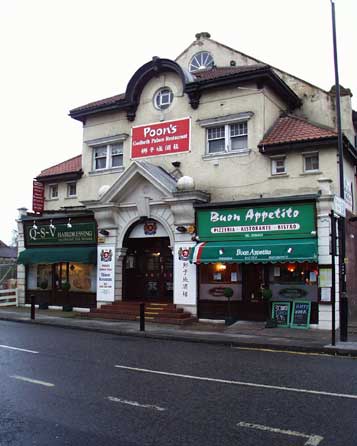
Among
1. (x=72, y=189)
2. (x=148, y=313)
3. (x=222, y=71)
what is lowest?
(x=148, y=313)

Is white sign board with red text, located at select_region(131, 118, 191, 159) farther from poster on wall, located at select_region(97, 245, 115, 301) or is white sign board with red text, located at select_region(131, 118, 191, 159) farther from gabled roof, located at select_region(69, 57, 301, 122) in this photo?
poster on wall, located at select_region(97, 245, 115, 301)

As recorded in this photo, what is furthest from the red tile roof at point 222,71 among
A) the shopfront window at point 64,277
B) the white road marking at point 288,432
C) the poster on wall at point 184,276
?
the white road marking at point 288,432


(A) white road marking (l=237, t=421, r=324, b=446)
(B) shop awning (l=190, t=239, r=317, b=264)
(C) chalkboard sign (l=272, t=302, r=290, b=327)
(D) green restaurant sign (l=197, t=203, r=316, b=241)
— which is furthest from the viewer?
(C) chalkboard sign (l=272, t=302, r=290, b=327)

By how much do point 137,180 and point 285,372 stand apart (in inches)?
510

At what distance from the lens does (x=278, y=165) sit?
19406 millimetres

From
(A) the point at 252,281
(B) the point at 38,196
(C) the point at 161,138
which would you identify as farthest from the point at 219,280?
(B) the point at 38,196

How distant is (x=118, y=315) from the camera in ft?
67.0

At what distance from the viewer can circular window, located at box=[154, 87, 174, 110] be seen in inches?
877

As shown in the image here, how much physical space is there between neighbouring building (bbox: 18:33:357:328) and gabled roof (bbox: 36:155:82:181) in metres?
0.17

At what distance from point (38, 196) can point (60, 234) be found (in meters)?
2.80

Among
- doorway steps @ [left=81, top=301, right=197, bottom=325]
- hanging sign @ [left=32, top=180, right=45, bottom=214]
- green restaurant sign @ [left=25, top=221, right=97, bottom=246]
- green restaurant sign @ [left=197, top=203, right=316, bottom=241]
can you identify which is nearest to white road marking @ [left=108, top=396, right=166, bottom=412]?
doorway steps @ [left=81, top=301, right=197, bottom=325]

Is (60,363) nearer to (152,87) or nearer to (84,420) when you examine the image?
(84,420)

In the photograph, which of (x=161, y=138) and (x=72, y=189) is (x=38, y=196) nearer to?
(x=72, y=189)

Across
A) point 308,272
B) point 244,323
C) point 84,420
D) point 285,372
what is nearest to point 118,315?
point 244,323
